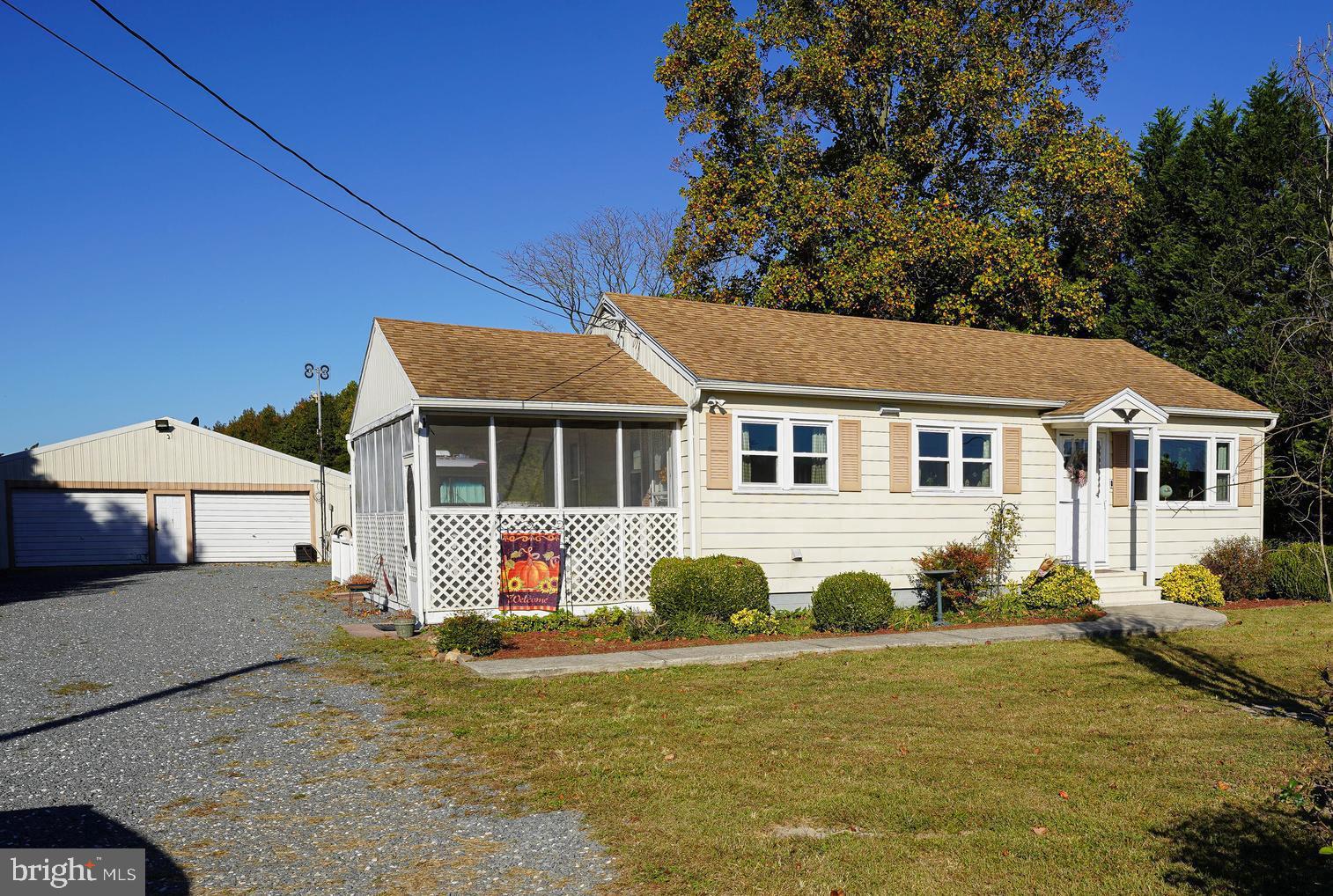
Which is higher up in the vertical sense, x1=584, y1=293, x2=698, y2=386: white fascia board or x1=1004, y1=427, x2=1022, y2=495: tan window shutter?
x1=584, y1=293, x2=698, y2=386: white fascia board

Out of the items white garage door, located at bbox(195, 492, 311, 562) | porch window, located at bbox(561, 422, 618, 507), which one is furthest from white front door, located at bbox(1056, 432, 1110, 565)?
white garage door, located at bbox(195, 492, 311, 562)

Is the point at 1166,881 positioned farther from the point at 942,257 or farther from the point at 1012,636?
the point at 942,257

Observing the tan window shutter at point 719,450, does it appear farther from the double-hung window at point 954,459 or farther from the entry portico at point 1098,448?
the entry portico at point 1098,448

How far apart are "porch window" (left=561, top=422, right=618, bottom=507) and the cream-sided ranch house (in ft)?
0.10

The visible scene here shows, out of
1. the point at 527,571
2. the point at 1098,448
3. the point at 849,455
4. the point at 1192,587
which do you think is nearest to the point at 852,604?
the point at 849,455

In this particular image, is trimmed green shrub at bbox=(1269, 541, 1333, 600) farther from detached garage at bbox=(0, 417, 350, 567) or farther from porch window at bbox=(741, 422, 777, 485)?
detached garage at bbox=(0, 417, 350, 567)

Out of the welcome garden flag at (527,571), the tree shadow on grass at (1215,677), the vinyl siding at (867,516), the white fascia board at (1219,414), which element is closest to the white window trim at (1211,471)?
the white fascia board at (1219,414)

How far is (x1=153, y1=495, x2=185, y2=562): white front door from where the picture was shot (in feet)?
93.2

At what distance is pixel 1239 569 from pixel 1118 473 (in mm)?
2680

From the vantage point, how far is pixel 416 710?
8867 mm

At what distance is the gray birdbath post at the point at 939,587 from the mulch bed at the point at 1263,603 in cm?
496

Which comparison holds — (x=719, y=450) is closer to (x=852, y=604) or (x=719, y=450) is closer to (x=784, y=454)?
(x=784, y=454)

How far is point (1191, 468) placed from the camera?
18.3m

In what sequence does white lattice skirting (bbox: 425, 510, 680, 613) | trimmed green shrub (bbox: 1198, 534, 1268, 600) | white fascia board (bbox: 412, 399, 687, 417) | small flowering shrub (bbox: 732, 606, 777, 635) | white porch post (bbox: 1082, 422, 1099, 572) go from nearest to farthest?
small flowering shrub (bbox: 732, 606, 777, 635)
white fascia board (bbox: 412, 399, 687, 417)
white lattice skirting (bbox: 425, 510, 680, 613)
white porch post (bbox: 1082, 422, 1099, 572)
trimmed green shrub (bbox: 1198, 534, 1268, 600)
